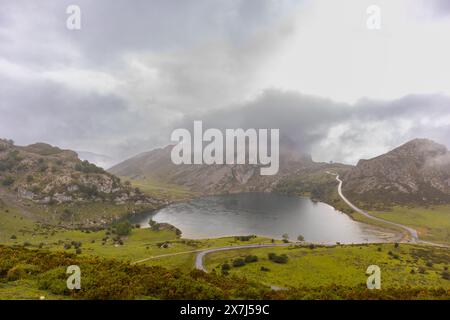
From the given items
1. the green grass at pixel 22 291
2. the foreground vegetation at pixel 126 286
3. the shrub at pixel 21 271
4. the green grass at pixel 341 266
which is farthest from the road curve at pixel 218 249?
the green grass at pixel 22 291

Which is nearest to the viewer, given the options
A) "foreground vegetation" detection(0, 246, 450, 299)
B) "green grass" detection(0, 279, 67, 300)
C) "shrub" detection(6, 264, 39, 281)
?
"green grass" detection(0, 279, 67, 300)

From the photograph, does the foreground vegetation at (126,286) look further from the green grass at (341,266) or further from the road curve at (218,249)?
the road curve at (218,249)

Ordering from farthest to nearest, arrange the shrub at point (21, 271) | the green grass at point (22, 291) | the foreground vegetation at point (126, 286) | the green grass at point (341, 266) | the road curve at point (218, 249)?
the road curve at point (218, 249) → the green grass at point (341, 266) → the shrub at point (21, 271) → the foreground vegetation at point (126, 286) → the green grass at point (22, 291)

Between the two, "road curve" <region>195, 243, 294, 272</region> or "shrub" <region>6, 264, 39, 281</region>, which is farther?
"road curve" <region>195, 243, 294, 272</region>

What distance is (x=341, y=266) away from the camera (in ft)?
300

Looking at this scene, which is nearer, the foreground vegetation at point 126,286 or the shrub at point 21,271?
the foreground vegetation at point 126,286

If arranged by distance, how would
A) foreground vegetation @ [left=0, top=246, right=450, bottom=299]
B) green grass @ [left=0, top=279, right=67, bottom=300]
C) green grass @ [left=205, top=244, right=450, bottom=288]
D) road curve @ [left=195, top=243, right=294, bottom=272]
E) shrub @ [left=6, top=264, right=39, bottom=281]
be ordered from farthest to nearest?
road curve @ [left=195, top=243, right=294, bottom=272] → green grass @ [left=205, top=244, right=450, bottom=288] → shrub @ [left=6, top=264, right=39, bottom=281] → foreground vegetation @ [left=0, top=246, right=450, bottom=299] → green grass @ [left=0, top=279, right=67, bottom=300]

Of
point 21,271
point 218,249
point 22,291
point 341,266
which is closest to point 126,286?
point 22,291

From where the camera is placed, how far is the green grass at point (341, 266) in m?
77.5

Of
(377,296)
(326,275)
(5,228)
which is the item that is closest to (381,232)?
(326,275)

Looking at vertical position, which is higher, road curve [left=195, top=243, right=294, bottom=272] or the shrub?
the shrub

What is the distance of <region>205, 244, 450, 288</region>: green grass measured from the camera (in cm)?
7750

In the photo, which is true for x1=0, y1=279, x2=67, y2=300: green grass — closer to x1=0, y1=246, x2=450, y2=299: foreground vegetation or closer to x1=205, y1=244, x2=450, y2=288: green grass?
x1=0, y1=246, x2=450, y2=299: foreground vegetation

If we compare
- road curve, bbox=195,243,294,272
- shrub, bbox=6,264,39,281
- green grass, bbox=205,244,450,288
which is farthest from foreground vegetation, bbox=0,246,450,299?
road curve, bbox=195,243,294,272
